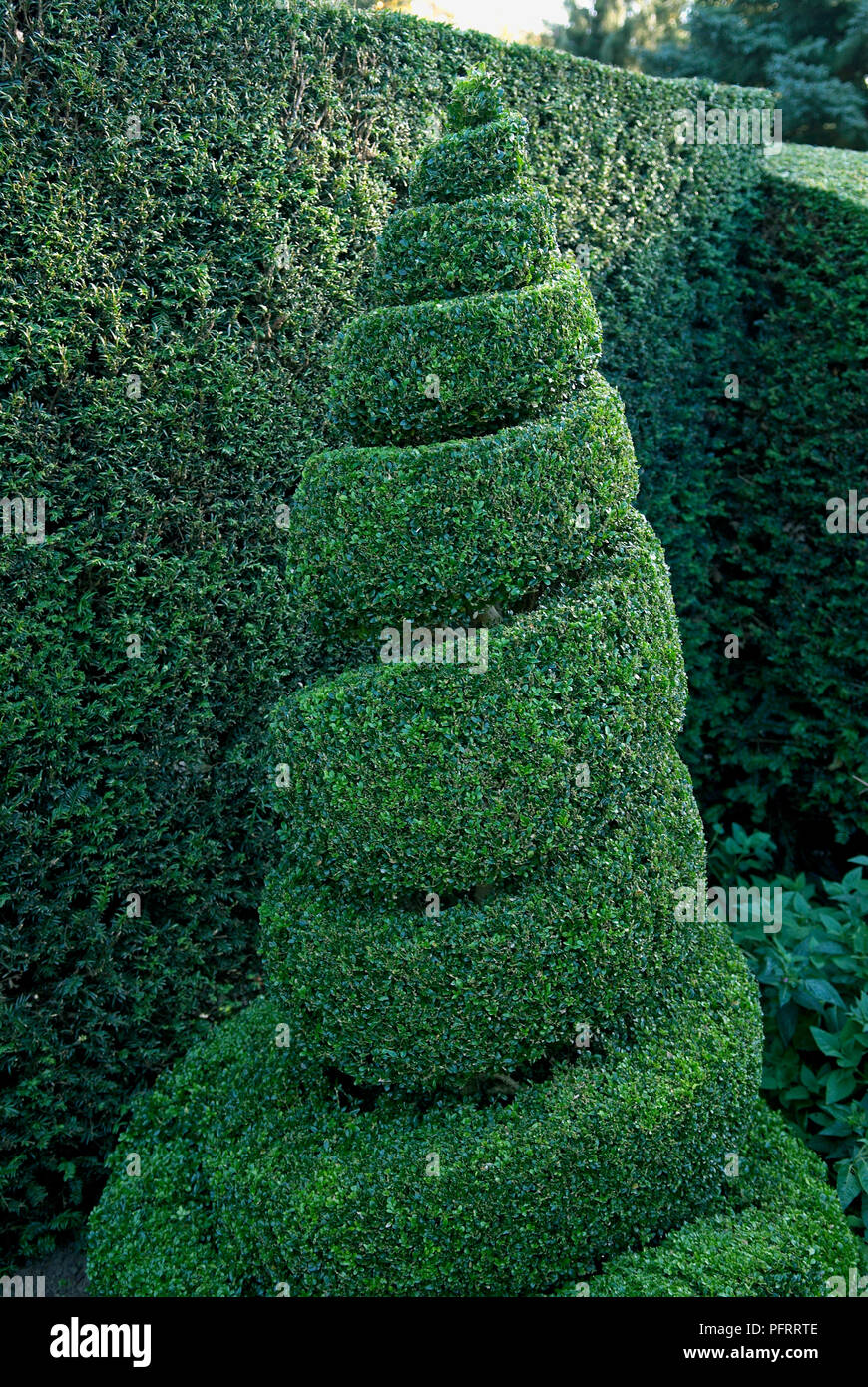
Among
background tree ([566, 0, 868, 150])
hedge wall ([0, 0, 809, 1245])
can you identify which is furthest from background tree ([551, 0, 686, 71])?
hedge wall ([0, 0, 809, 1245])

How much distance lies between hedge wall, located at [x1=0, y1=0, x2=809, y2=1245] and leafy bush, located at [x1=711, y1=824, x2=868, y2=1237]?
2.91 metres

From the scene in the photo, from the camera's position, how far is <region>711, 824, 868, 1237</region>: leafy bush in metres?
4.77

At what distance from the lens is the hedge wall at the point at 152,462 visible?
4.61m

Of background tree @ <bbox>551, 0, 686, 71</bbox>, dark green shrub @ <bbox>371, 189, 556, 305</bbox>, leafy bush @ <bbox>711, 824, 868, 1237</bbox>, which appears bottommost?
leafy bush @ <bbox>711, 824, 868, 1237</bbox>

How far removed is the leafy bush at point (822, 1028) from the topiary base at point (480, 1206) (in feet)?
2.07

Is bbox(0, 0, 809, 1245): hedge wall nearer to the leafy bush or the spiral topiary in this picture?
the spiral topiary

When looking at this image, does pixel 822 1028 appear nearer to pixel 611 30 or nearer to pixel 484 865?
pixel 484 865

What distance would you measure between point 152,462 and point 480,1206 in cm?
368

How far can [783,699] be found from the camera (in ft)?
27.0

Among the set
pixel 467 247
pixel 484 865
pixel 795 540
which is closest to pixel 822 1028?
pixel 484 865

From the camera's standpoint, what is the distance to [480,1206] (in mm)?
3504

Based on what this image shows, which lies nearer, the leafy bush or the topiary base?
the topiary base
